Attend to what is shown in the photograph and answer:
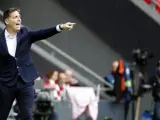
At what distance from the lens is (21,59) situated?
22.2 feet

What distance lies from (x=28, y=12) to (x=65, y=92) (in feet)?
7.29

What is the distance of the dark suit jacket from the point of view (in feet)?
22.1

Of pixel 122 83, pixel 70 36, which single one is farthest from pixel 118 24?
pixel 122 83

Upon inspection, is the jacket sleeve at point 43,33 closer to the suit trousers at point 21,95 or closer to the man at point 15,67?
the man at point 15,67

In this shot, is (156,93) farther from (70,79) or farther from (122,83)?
(70,79)

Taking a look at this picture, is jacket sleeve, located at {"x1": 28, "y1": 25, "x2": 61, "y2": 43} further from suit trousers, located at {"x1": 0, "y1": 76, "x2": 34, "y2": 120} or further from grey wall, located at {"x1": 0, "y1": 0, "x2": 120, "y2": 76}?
grey wall, located at {"x1": 0, "y1": 0, "x2": 120, "y2": 76}

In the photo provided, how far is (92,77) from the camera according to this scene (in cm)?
1296

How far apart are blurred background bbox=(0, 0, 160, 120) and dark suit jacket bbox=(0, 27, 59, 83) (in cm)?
542

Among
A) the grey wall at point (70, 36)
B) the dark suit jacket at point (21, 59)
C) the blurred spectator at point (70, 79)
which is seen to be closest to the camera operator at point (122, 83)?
the blurred spectator at point (70, 79)

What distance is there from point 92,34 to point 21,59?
21.6 ft

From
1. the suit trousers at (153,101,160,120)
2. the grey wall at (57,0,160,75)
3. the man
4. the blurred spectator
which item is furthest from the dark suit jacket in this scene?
the grey wall at (57,0,160,75)

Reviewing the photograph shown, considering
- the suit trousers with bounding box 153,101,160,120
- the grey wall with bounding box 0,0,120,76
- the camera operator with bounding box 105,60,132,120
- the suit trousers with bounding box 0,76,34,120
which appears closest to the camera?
the suit trousers with bounding box 0,76,34,120

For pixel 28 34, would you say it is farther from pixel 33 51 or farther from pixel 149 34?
pixel 149 34

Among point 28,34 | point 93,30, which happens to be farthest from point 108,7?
point 28,34
